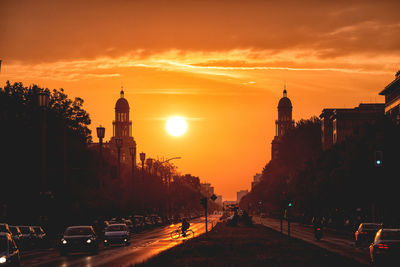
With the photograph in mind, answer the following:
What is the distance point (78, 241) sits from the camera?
44094mm

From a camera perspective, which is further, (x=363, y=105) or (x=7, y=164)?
(x=363, y=105)

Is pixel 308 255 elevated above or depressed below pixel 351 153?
below

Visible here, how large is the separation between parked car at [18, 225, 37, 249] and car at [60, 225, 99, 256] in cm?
914

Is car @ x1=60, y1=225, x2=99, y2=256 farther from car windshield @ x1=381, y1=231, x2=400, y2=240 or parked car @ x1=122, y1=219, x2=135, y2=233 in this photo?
parked car @ x1=122, y1=219, x2=135, y2=233

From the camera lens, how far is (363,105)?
166 meters

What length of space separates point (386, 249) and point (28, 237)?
30562 millimetres

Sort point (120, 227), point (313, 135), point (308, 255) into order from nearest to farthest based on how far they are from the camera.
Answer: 1. point (308, 255)
2. point (120, 227)
3. point (313, 135)

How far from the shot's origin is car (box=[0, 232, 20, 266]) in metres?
24.6

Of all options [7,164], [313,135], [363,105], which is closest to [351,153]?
[7,164]

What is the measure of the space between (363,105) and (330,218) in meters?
47.6

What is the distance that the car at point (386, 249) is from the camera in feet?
92.4

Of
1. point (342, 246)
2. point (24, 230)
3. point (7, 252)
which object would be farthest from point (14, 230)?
point (7, 252)

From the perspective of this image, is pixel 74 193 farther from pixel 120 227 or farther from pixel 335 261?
pixel 335 261

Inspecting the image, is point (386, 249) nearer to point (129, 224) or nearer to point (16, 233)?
point (16, 233)
